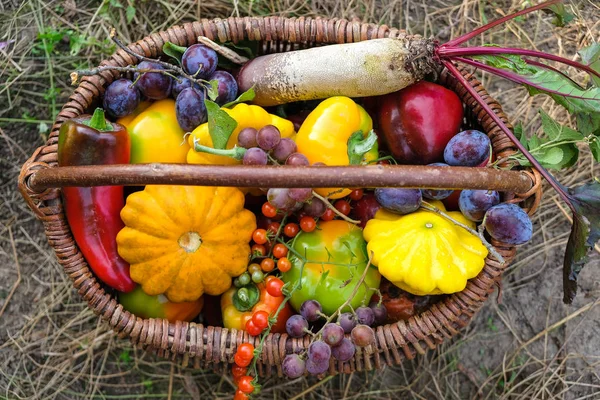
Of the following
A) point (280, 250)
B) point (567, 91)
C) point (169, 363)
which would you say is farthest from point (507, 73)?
point (169, 363)

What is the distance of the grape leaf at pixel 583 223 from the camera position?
1.59 m

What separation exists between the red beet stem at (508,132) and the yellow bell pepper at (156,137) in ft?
2.67

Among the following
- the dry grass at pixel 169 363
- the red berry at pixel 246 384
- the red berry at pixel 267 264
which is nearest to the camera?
the red berry at pixel 246 384

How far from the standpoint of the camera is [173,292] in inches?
66.7

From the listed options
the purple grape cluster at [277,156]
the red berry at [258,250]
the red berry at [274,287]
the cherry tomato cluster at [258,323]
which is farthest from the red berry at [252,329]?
the purple grape cluster at [277,156]

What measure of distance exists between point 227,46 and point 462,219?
2.95 feet

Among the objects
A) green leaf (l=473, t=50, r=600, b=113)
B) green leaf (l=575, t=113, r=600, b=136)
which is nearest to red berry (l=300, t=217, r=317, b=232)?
green leaf (l=473, t=50, r=600, b=113)

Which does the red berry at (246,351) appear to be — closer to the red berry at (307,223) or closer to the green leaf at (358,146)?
the red berry at (307,223)

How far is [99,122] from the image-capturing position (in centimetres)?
161

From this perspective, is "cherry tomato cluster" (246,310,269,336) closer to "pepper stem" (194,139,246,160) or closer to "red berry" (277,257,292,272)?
"red berry" (277,257,292,272)

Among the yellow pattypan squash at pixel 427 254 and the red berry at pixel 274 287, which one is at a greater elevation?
the yellow pattypan squash at pixel 427 254

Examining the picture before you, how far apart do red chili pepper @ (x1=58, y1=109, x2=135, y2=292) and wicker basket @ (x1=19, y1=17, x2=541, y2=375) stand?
0.03 meters

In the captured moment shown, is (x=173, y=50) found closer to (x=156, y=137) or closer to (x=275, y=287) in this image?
(x=156, y=137)

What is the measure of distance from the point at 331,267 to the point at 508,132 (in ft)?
2.05
